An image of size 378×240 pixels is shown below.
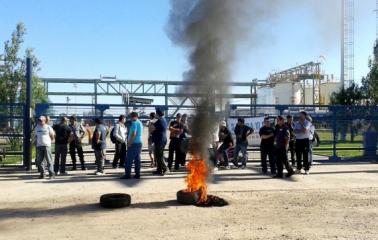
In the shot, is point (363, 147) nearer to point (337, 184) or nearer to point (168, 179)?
point (337, 184)

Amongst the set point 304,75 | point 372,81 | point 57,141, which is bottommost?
point 57,141

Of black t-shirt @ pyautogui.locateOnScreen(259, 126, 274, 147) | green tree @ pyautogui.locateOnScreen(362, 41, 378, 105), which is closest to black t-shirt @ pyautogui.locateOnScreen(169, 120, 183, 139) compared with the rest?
black t-shirt @ pyautogui.locateOnScreen(259, 126, 274, 147)

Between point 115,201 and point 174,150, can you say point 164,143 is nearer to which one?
point 174,150

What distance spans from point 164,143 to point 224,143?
257 cm

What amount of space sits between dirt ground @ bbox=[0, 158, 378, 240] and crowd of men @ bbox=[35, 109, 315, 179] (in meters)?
0.64

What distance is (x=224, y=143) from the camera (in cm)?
1412

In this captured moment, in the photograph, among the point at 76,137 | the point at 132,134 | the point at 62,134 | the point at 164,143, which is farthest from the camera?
the point at 76,137

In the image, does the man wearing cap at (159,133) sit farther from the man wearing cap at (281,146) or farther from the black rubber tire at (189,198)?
the black rubber tire at (189,198)

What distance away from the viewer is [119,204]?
8.12 m

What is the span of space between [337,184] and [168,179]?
436cm

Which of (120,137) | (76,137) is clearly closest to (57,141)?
(76,137)

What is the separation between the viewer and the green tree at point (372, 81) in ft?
111

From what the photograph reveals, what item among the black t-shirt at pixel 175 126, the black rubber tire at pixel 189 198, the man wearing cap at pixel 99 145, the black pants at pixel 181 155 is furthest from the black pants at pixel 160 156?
the black rubber tire at pixel 189 198

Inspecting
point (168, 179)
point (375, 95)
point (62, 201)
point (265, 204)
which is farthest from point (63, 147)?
point (375, 95)
